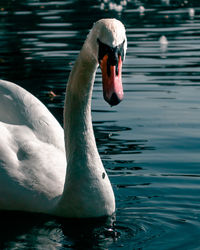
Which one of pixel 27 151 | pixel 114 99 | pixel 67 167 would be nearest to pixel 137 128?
pixel 27 151

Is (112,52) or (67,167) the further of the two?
(67,167)

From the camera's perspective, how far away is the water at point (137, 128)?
597 centimetres

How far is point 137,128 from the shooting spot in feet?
31.3

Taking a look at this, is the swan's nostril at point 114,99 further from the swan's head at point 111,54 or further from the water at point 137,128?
the water at point 137,128

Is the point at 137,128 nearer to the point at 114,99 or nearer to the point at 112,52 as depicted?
the point at 112,52

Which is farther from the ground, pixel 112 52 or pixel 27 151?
pixel 112 52

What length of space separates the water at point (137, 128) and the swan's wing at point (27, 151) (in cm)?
27

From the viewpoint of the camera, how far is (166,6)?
27.9 meters

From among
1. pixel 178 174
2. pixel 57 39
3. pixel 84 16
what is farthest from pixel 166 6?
pixel 178 174

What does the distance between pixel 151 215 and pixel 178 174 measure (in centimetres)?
127

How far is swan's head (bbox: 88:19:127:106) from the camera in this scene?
498 centimetres

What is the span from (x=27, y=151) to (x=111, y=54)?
1758 mm

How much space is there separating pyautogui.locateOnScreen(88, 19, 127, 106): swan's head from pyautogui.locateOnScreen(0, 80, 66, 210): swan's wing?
1.56m

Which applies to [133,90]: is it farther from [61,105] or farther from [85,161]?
[85,161]
